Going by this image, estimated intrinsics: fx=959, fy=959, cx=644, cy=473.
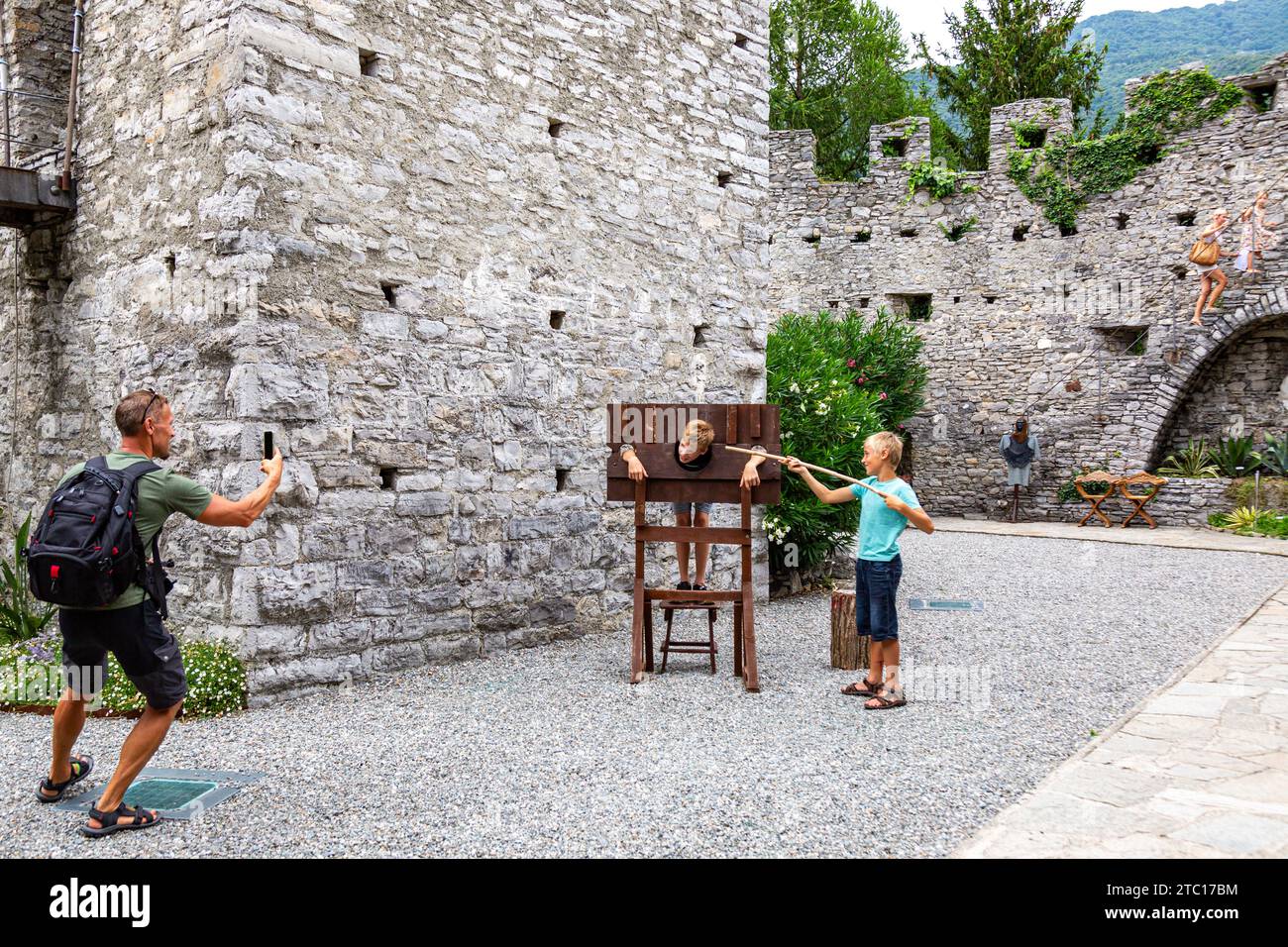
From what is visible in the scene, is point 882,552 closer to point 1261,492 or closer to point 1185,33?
point 1261,492

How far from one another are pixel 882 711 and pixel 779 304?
12552 mm

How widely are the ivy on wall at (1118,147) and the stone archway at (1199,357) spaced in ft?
8.97

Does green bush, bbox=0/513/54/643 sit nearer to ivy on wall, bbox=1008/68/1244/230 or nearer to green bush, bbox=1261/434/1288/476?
green bush, bbox=1261/434/1288/476

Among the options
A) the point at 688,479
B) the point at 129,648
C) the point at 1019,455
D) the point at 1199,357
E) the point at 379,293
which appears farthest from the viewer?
the point at 1019,455

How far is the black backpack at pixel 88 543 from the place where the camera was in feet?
10.1

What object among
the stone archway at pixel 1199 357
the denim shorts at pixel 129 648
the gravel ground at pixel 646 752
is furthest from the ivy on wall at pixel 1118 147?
the denim shorts at pixel 129 648

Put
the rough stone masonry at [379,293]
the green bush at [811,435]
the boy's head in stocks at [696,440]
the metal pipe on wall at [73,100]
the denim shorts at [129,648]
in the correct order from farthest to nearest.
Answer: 1. the green bush at [811,435]
2. the metal pipe on wall at [73,100]
3. the boy's head in stocks at [696,440]
4. the rough stone masonry at [379,293]
5. the denim shorts at [129,648]

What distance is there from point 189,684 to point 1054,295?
14247 mm

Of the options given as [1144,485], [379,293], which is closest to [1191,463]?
[1144,485]

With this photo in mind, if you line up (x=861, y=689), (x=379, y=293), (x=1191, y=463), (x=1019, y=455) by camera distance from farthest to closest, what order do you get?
(x=1019, y=455) < (x=1191, y=463) < (x=379, y=293) < (x=861, y=689)

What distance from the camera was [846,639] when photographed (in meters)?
5.89

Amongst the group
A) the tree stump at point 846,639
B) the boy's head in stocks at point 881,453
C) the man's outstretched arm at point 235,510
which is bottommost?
the tree stump at point 846,639

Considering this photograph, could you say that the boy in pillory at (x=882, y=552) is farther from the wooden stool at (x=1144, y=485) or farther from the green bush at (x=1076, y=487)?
the green bush at (x=1076, y=487)

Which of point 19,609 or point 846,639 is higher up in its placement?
point 19,609
